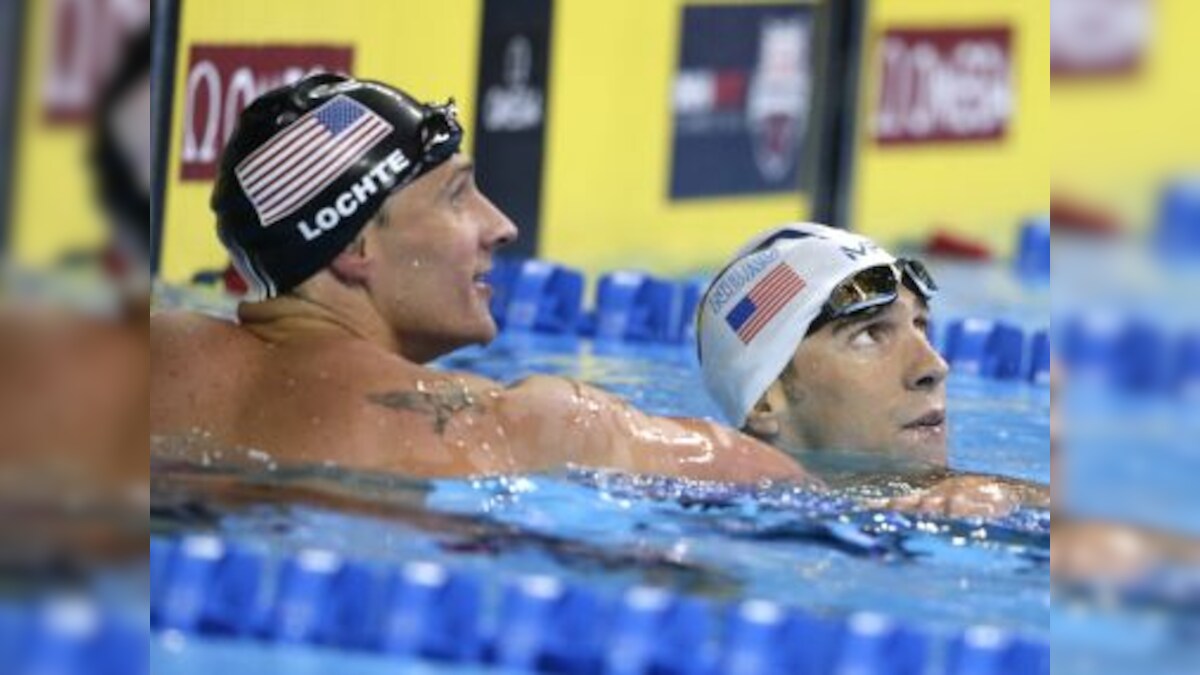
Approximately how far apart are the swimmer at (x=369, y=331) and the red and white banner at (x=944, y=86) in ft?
13.9

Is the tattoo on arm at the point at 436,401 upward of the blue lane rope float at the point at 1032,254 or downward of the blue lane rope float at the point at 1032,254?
upward

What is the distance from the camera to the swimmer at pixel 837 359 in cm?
415

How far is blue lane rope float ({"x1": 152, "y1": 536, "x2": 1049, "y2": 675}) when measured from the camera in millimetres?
3271

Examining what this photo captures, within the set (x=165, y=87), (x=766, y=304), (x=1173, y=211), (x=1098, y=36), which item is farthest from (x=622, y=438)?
(x=1098, y=36)

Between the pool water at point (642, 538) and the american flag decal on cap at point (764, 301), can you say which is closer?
the pool water at point (642, 538)

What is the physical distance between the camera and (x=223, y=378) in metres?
3.53

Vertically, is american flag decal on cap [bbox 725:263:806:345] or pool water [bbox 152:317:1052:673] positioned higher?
american flag decal on cap [bbox 725:263:806:345]

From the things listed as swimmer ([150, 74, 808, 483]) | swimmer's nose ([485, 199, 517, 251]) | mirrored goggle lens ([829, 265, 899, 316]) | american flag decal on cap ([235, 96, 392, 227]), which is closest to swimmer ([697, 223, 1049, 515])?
mirrored goggle lens ([829, 265, 899, 316])

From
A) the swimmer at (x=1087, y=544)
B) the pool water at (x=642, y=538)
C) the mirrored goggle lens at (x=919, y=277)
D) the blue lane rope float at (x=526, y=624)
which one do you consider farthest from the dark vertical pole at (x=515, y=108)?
the swimmer at (x=1087, y=544)

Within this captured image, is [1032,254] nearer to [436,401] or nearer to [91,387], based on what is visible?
[436,401]

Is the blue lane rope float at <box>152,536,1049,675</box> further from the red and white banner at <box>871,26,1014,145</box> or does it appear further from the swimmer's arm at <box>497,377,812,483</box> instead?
the red and white banner at <box>871,26,1014,145</box>

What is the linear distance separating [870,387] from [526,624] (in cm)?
106

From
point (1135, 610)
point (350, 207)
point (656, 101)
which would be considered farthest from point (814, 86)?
point (1135, 610)

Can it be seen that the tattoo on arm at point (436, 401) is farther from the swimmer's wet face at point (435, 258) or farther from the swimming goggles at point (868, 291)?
the swimming goggles at point (868, 291)
